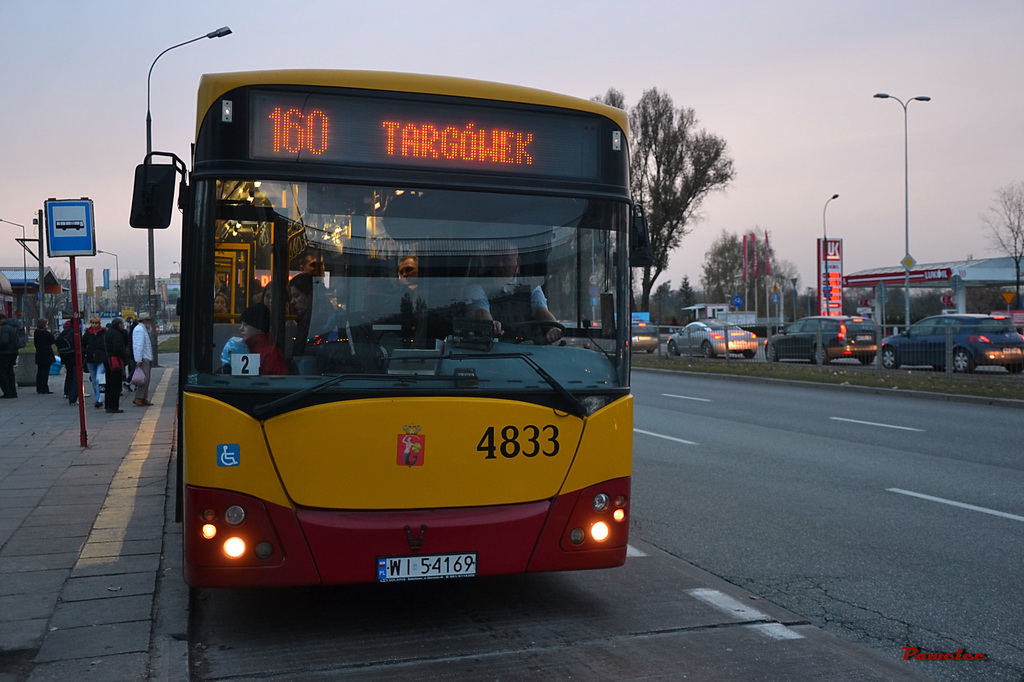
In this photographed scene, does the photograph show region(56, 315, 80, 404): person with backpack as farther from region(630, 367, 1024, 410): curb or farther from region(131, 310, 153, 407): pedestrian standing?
region(630, 367, 1024, 410): curb

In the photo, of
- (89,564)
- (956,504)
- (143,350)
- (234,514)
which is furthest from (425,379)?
(143,350)

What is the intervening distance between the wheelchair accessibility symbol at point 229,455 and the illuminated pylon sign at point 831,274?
165 feet

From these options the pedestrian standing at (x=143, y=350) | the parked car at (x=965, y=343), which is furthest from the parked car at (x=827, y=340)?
the pedestrian standing at (x=143, y=350)

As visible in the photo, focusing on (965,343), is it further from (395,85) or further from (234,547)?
(234,547)

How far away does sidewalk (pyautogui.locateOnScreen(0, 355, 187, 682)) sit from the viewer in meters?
4.72

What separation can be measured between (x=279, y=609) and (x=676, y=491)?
4.98m

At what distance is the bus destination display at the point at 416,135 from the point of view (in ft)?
16.8

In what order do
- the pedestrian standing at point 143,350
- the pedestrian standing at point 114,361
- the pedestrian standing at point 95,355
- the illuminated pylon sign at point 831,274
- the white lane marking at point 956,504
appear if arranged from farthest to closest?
1. the illuminated pylon sign at point 831,274
2. the pedestrian standing at point 95,355
3. the pedestrian standing at point 143,350
4. the pedestrian standing at point 114,361
5. the white lane marking at point 956,504

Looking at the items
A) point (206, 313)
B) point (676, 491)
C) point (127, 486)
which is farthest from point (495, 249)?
point (127, 486)

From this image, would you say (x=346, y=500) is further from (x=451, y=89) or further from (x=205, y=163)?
(x=451, y=89)

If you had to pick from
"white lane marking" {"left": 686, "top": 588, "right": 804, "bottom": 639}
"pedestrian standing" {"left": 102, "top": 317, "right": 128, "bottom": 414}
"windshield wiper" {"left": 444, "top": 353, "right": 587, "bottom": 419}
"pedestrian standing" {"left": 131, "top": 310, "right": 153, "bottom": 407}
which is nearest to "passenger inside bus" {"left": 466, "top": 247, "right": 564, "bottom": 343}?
"windshield wiper" {"left": 444, "top": 353, "right": 587, "bottom": 419}

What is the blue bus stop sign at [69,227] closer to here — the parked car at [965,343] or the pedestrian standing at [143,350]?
the pedestrian standing at [143,350]

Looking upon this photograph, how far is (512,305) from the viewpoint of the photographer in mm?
5309

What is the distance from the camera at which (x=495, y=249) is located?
5.32 metres
